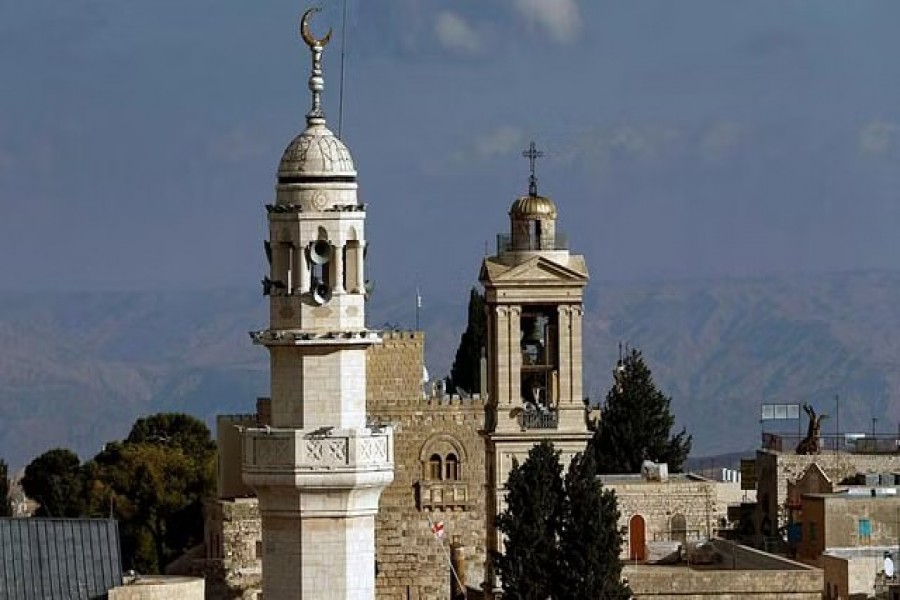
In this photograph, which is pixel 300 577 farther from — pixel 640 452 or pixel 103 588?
pixel 640 452

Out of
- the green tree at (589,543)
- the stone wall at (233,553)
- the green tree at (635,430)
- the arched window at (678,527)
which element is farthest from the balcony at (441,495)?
the green tree at (589,543)

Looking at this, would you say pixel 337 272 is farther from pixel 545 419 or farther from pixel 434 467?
pixel 434 467

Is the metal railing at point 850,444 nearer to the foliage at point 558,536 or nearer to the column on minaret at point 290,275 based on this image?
the foliage at point 558,536

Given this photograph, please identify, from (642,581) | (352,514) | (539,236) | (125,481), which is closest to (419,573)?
(539,236)

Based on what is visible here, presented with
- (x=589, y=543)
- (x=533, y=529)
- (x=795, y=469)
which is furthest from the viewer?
(x=795, y=469)

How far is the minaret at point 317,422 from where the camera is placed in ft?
149

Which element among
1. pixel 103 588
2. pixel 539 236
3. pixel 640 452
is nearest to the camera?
pixel 103 588

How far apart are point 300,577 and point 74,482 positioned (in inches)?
2930

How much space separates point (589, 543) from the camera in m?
78.2

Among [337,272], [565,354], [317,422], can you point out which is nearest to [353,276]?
[337,272]

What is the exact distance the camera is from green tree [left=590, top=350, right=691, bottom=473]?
108438 millimetres

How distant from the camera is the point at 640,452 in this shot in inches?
4281

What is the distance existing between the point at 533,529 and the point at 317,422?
33.9m

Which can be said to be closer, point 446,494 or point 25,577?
point 25,577
